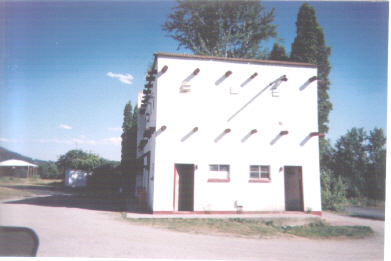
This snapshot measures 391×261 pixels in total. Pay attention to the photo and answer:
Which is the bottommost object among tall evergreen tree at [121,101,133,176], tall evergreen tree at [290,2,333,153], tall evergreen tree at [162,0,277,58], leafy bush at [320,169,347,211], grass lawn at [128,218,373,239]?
grass lawn at [128,218,373,239]

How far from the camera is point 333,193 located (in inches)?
655

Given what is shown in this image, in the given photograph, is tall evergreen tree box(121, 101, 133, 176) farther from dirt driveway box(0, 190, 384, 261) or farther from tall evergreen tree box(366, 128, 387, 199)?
tall evergreen tree box(366, 128, 387, 199)

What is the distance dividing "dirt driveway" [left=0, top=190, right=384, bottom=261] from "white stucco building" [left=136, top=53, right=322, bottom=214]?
10.4 feet

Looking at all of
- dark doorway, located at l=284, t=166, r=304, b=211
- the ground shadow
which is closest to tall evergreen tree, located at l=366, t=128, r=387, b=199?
dark doorway, located at l=284, t=166, r=304, b=211

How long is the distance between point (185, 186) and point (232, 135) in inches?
127

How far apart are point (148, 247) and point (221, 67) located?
8583mm

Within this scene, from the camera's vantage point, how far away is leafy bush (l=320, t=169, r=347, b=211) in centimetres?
1602

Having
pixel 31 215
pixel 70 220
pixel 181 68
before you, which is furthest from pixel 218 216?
pixel 31 215

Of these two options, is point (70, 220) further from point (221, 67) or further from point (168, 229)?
point (221, 67)

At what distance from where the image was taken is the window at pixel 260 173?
12.2 meters

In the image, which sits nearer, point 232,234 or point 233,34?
point 232,234

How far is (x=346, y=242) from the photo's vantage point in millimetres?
8383

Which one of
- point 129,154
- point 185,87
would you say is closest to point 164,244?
point 185,87

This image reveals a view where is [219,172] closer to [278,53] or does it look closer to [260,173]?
[260,173]
